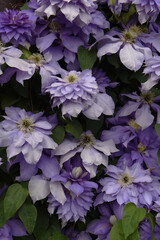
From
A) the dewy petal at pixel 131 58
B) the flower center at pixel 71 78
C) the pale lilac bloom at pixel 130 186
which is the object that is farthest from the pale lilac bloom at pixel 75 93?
the pale lilac bloom at pixel 130 186

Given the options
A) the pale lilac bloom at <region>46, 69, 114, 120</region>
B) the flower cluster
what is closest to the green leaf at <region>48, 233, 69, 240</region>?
the flower cluster

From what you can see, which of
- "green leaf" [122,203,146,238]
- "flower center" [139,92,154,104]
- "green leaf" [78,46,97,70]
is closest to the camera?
"green leaf" [122,203,146,238]

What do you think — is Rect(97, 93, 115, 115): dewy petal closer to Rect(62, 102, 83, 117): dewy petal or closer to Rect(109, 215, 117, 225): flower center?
Rect(62, 102, 83, 117): dewy petal

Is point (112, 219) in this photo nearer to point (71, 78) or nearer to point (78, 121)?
point (78, 121)

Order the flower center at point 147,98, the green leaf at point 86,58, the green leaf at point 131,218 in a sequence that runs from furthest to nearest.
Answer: the flower center at point 147,98
the green leaf at point 86,58
the green leaf at point 131,218

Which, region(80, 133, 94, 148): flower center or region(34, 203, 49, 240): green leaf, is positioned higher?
region(80, 133, 94, 148): flower center

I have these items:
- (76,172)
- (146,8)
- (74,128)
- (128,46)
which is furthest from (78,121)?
(146,8)

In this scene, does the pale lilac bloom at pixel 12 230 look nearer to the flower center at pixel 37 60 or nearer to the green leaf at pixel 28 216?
the green leaf at pixel 28 216
